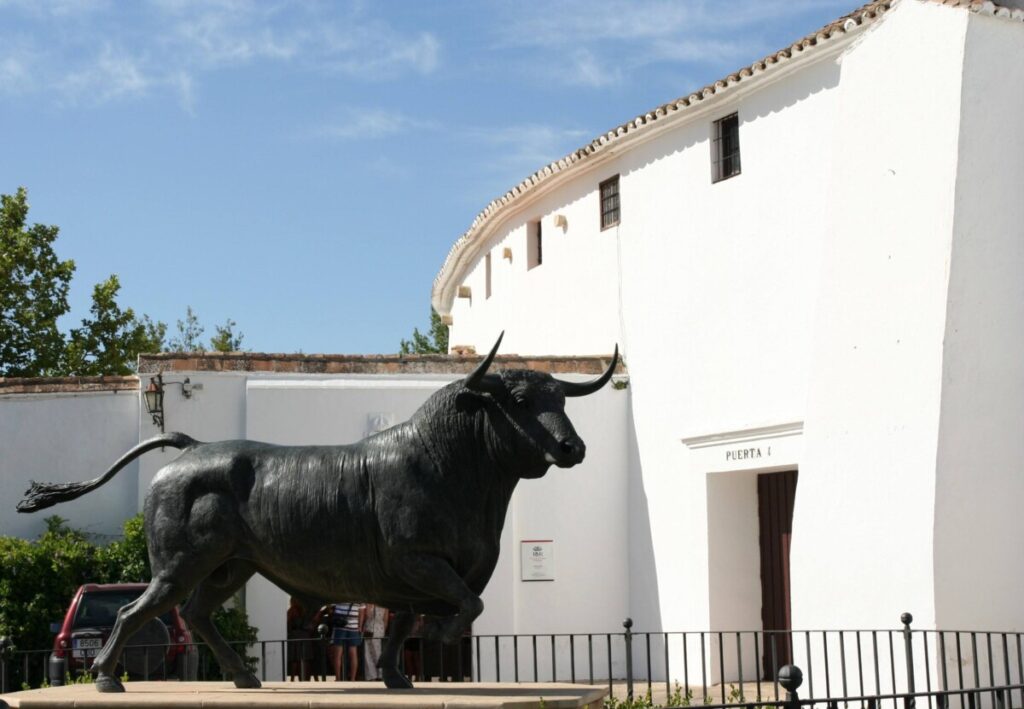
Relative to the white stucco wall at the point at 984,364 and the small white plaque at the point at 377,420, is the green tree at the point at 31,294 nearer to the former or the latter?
the small white plaque at the point at 377,420

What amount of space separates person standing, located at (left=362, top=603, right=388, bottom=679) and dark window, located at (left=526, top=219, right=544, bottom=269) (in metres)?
7.45

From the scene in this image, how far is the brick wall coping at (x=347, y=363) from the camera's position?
17469 mm

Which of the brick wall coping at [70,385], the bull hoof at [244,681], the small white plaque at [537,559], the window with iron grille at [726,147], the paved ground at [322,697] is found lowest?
the paved ground at [322,697]

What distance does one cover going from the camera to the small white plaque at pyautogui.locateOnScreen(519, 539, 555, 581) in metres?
17.9

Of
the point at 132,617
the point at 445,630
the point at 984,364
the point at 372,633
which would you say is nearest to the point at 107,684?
the point at 132,617

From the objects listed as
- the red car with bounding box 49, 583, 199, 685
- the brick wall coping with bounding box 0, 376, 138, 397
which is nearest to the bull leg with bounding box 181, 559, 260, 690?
the red car with bounding box 49, 583, 199, 685

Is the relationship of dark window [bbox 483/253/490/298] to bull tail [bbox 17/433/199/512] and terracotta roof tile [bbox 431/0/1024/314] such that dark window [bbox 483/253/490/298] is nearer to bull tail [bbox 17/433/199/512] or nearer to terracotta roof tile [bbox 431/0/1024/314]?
terracotta roof tile [bbox 431/0/1024/314]

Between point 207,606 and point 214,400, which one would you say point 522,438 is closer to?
point 207,606

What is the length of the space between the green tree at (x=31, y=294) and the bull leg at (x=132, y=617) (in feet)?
63.4

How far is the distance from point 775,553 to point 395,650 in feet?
32.2

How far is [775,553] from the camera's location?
16438mm

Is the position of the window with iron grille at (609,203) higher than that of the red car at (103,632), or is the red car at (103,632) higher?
the window with iron grille at (609,203)

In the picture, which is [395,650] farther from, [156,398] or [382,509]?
[156,398]

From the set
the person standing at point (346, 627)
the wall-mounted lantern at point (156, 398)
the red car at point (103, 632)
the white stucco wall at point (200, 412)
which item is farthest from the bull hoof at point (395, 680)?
the wall-mounted lantern at point (156, 398)
